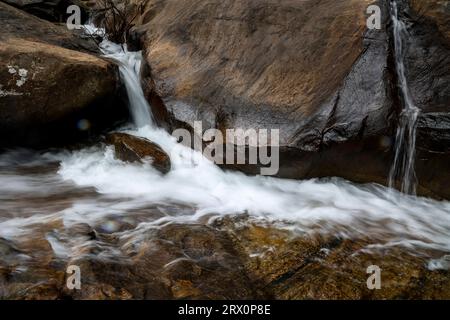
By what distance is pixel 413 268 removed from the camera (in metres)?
3.78

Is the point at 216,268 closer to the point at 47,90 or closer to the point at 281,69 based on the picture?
the point at 281,69

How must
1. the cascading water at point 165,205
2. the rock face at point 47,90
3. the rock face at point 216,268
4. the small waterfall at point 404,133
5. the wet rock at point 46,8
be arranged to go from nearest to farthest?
the rock face at point 216,268
the cascading water at point 165,205
the small waterfall at point 404,133
the rock face at point 47,90
the wet rock at point 46,8

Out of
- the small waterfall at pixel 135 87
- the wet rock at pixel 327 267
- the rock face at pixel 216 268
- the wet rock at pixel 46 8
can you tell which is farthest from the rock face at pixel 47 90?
the wet rock at pixel 46 8

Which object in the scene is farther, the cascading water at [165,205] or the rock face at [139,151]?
the rock face at [139,151]

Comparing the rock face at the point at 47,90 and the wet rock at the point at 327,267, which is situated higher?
the rock face at the point at 47,90

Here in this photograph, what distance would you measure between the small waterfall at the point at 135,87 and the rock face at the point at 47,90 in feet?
1.17

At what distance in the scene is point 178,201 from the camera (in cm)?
514

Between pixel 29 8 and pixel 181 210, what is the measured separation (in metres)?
8.95

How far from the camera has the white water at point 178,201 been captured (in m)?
4.36

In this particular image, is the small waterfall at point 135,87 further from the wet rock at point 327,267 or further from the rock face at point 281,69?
the wet rock at point 327,267

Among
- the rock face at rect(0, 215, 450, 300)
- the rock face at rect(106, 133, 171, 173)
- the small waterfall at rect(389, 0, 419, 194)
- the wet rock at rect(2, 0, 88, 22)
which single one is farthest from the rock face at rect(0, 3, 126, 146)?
the small waterfall at rect(389, 0, 419, 194)

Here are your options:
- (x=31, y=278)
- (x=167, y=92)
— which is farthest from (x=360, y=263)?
(x=167, y=92)

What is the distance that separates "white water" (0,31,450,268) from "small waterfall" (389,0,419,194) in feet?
0.75
